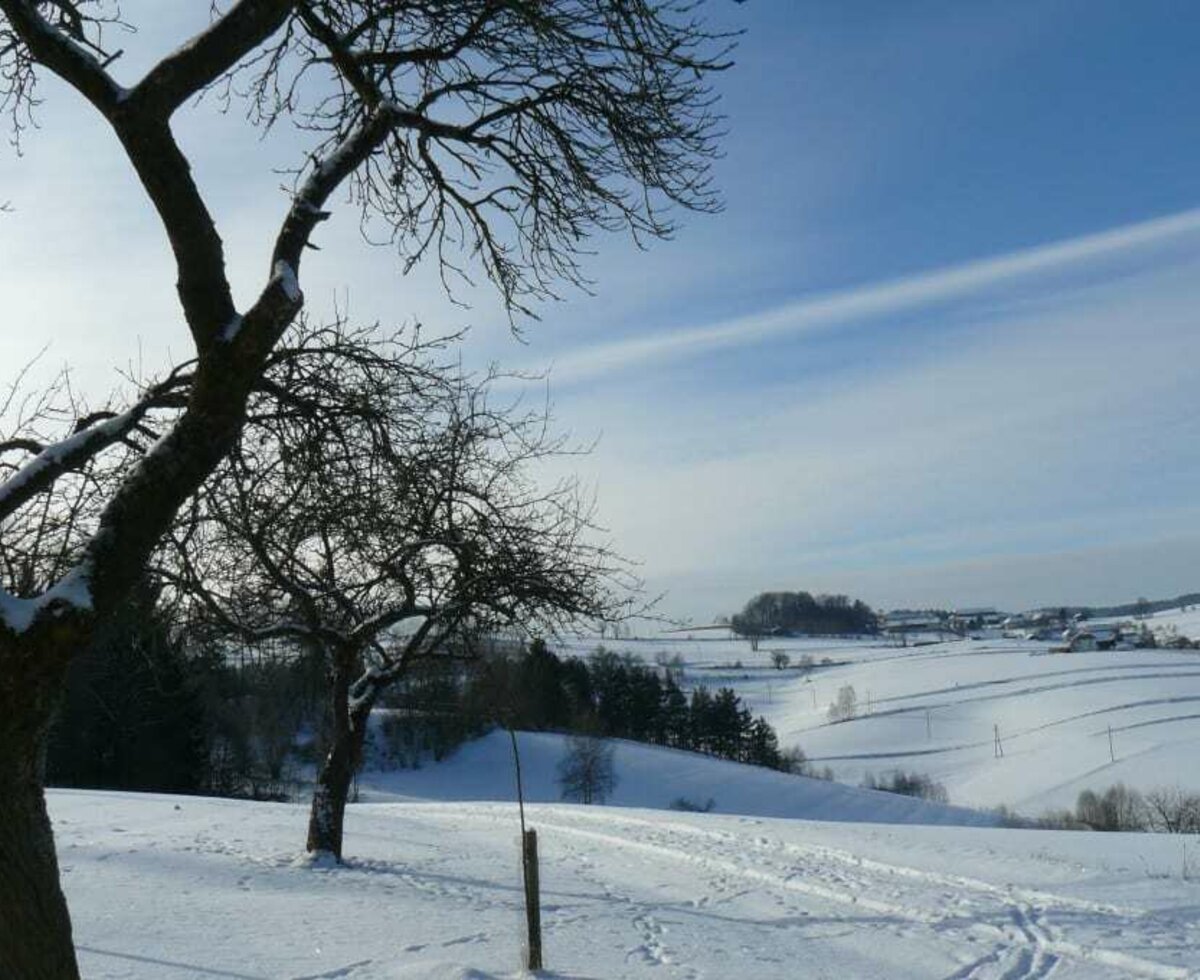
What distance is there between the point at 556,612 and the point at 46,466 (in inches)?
294

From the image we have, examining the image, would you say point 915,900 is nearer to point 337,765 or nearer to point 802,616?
point 337,765

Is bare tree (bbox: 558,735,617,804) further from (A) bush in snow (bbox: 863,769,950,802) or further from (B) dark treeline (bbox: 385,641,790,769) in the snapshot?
(A) bush in snow (bbox: 863,769,950,802)

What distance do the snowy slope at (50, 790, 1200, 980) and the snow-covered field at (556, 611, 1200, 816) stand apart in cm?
4037

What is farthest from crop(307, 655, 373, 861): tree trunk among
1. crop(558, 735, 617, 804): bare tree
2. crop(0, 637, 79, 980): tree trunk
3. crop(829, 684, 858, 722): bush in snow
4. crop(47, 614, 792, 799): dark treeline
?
crop(829, 684, 858, 722): bush in snow

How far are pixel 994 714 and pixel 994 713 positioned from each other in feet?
1.10

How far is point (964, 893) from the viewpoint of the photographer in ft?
36.1

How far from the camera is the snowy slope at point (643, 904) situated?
8.02m

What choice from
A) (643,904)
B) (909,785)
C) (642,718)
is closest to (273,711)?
(643,904)

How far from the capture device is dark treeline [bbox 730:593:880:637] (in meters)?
186

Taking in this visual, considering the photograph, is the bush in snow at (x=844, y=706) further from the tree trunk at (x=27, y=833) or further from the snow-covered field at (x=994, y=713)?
the tree trunk at (x=27, y=833)

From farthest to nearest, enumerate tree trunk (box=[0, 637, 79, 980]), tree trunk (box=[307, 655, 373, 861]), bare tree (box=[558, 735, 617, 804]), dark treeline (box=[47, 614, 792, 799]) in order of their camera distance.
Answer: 1. bare tree (box=[558, 735, 617, 804])
2. tree trunk (box=[307, 655, 373, 861])
3. dark treeline (box=[47, 614, 792, 799])
4. tree trunk (box=[0, 637, 79, 980])

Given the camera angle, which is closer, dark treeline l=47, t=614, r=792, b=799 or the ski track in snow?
the ski track in snow

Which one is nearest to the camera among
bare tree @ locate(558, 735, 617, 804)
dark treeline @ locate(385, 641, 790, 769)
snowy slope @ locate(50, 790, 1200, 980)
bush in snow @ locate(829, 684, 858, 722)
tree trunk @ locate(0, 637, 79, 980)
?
tree trunk @ locate(0, 637, 79, 980)

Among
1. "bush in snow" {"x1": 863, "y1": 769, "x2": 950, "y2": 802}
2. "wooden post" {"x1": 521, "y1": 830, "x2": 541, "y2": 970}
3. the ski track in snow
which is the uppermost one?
"wooden post" {"x1": 521, "y1": 830, "x2": 541, "y2": 970}
